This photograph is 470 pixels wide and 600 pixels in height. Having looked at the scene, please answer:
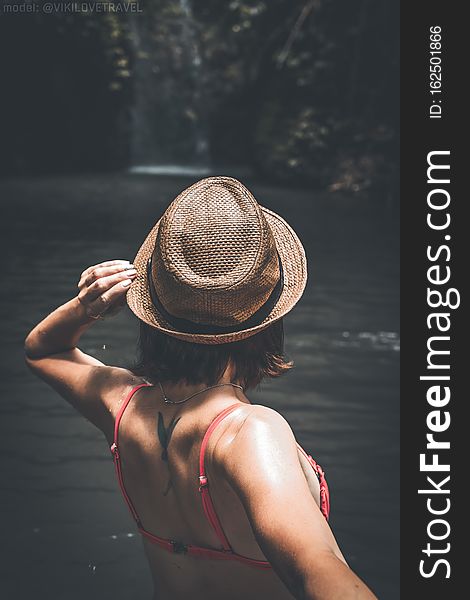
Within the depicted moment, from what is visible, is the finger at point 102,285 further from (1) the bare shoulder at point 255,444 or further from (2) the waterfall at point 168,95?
(2) the waterfall at point 168,95

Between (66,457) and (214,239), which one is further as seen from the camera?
(66,457)

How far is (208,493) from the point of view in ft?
5.40

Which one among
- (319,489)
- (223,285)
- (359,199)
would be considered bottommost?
(359,199)

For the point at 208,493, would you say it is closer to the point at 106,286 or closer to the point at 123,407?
the point at 123,407

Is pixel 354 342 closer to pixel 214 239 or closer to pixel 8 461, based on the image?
pixel 8 461

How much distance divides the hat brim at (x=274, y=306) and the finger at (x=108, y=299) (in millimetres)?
15

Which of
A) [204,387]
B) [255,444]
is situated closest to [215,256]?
[204,387]

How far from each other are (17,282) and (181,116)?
23.3m

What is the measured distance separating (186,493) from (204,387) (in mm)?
196

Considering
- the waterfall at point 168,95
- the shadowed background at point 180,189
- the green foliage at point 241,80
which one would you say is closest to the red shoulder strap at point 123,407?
the shadowed background at point 180,189

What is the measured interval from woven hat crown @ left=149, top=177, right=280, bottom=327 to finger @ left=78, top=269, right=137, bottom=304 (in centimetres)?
17

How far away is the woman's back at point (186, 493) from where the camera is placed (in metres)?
1.65

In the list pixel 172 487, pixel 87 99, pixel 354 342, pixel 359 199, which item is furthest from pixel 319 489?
pixel 87 99

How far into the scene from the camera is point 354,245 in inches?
603
